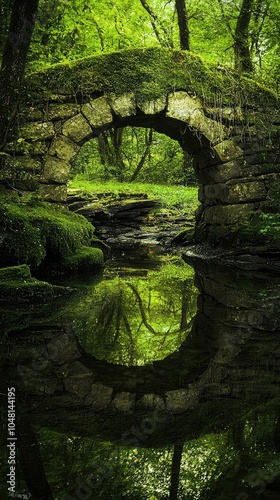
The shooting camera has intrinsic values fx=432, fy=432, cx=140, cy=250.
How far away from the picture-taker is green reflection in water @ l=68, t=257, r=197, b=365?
2.96 meters

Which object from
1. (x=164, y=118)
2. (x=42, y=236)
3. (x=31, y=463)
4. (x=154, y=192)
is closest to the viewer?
(x=31, y=463)

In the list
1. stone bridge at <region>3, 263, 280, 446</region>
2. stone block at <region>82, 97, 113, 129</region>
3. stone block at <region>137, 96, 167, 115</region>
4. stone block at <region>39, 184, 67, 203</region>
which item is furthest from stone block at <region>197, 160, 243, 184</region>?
stone bridge at <region>3, 263, 280, 446</region>

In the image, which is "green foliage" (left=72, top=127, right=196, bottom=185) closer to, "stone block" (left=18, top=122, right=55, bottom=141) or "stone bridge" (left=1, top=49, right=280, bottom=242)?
"stone bridge" (left=1, top=49, right=280, bottom=242)

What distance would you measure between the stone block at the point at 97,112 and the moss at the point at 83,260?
2.36 metres

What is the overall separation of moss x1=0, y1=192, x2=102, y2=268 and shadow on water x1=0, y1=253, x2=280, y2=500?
5.18 ft

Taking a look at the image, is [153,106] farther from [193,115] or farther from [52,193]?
[52,193]

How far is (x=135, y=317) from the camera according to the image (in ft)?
12.7

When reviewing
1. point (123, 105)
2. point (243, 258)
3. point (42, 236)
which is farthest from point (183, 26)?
point (42, 236)

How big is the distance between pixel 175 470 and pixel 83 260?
5.24 meters

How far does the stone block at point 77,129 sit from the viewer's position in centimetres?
762

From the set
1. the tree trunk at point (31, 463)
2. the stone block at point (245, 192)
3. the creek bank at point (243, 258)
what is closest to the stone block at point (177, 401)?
the tree trunk at point (31, 463)

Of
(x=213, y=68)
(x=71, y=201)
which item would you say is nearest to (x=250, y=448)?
(x=213, y=68)

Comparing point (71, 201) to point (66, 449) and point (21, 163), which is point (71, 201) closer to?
point (21, 163)

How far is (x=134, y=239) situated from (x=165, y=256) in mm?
3167
